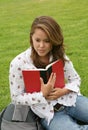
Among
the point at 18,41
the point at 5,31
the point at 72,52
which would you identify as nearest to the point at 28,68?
the point at 72,52

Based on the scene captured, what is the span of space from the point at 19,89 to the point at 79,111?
688 mm

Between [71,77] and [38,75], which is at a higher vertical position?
[38,75]

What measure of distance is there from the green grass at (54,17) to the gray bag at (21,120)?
129 cm

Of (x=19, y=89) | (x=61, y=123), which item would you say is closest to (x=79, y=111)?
(x=61, y=123)

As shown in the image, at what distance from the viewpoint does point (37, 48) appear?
3908mm

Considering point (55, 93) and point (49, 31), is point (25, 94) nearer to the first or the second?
point (55, 93)

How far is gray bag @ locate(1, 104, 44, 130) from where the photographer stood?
3951 mm

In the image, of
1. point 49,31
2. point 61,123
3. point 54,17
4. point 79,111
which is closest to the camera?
point 49,31

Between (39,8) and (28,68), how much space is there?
11.9 meters

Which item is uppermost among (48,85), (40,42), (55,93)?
(40,42)

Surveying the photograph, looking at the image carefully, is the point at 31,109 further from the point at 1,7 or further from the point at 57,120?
the point at 1,7

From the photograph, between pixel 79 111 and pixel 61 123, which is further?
pixel 79 111

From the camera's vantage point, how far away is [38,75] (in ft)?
12.6

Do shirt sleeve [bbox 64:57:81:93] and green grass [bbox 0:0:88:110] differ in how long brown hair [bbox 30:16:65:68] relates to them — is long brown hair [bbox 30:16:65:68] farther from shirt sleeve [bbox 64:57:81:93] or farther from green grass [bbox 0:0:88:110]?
green grass [bbox 0:0:88:110]
